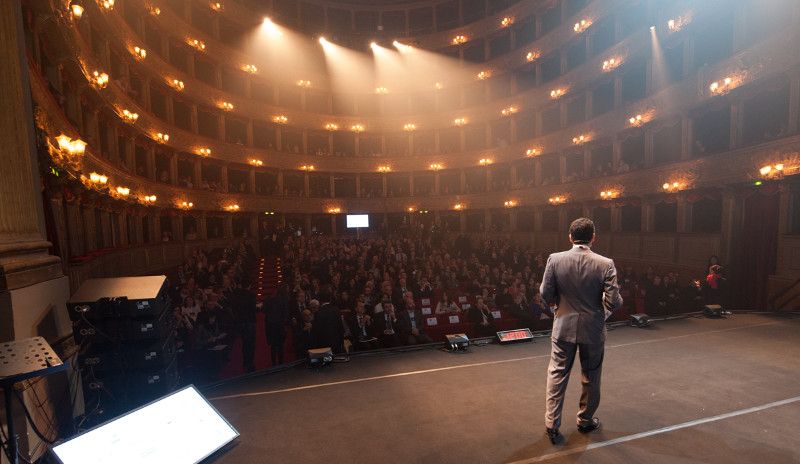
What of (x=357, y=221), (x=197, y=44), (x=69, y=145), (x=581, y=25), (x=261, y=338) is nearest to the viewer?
(x=69, y=145)

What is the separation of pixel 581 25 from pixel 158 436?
24999 millimetres

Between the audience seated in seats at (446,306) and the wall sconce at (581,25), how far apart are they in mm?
18720

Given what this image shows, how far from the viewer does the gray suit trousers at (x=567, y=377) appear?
3336 millimetres

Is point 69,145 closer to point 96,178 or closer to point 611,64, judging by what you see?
point 96,178

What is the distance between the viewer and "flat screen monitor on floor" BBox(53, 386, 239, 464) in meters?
2.35

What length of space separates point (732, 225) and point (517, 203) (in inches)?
460

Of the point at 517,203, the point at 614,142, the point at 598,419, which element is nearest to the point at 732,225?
the point at 614,142

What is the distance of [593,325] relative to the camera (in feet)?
11.0

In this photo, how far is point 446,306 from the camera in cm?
991

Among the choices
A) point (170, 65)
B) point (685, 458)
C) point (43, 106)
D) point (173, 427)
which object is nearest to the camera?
point (173, 427)

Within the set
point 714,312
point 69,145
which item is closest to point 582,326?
point 714,312

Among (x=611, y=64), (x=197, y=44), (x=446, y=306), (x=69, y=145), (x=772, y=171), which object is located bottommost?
(x=446, y=306)

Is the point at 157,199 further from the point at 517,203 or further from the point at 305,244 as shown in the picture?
the point at 517,203

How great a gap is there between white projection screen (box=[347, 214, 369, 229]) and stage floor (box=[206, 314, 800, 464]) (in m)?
22.9
